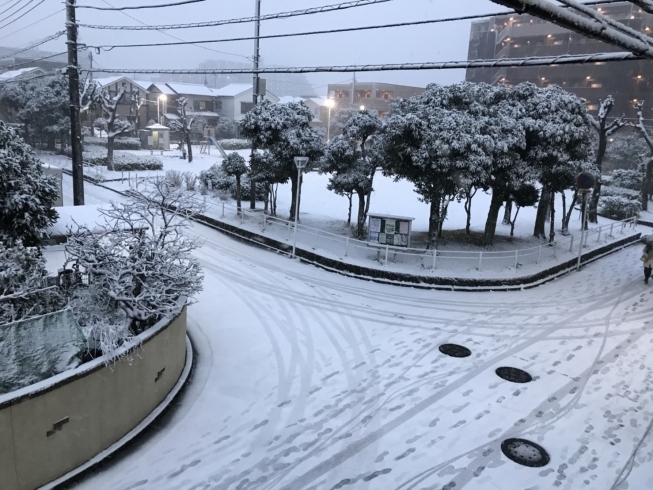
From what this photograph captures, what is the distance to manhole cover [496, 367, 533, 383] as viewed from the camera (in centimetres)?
905

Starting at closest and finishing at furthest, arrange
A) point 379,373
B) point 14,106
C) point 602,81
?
point 379,373 → point 14,106 → point 602,81

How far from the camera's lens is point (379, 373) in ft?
30.0

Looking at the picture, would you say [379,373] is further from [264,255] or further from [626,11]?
[626,11]

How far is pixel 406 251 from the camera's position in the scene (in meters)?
16.3

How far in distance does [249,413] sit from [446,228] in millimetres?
15717

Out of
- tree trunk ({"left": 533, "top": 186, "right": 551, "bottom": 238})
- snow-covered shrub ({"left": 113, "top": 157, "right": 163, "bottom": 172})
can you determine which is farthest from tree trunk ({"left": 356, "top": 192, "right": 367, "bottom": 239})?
snow-covered shrub ({"left": 113, "top": 157, "right": 163, "bottom": 172})

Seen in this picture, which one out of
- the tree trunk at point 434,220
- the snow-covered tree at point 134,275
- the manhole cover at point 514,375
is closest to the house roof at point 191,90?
the tree trunk at point 434,220

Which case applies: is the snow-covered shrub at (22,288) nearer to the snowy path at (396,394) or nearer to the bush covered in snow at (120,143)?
the snowy path at (396,394)

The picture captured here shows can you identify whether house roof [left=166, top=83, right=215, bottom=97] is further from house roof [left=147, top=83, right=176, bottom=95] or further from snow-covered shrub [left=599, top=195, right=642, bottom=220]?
snow-covered shrub [left=599, top=195, right=642, bottom=220]

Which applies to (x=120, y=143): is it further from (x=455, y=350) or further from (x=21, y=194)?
(x=455, y=350)

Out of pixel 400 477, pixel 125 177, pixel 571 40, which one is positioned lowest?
pixel 400 477

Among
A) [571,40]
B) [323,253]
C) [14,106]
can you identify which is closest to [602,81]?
[571,40]

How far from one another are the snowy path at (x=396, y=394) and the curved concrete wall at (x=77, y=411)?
0.42 m

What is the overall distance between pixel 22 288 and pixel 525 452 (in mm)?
7379
